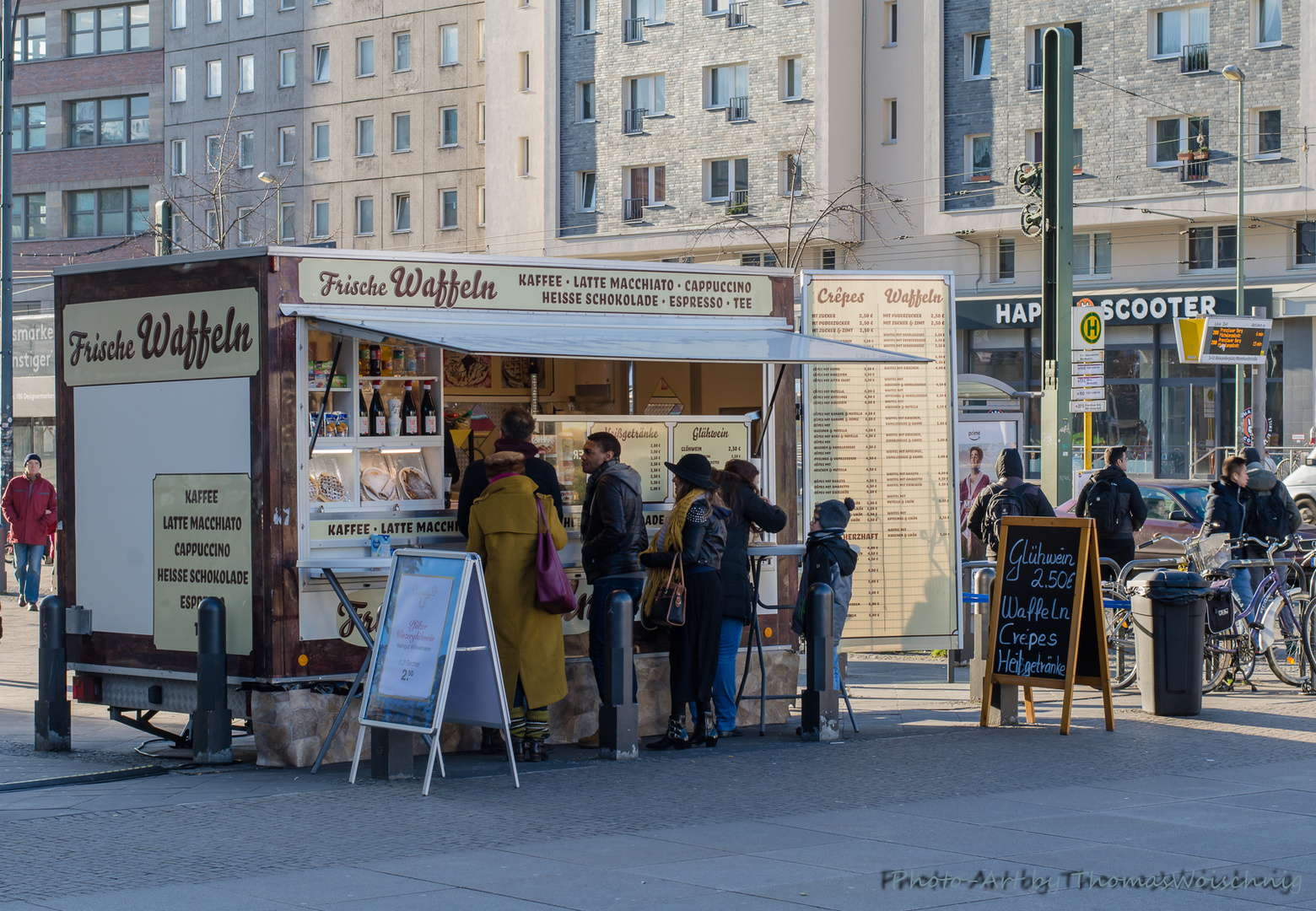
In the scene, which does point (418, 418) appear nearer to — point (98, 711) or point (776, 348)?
point (776, 348)

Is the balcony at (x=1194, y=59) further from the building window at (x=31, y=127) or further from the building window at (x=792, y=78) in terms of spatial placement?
the building window at (x=31, y=127)

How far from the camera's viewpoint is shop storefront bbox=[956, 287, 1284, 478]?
1602 inches

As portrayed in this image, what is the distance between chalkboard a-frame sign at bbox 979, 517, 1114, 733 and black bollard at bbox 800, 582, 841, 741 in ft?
3.78

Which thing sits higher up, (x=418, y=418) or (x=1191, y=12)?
(x=1191, y=12)

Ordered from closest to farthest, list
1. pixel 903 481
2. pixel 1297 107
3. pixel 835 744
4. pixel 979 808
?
pixel 979 808
pixel 835 744
pixel 903 481
pixel 1297 107

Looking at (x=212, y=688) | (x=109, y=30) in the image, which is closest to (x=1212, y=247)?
(x=212, y=688)

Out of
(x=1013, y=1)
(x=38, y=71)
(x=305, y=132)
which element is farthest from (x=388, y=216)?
(x=1013, y=1)

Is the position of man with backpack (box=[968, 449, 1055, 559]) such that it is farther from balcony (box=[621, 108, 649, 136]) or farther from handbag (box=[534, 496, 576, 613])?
balcony (box=[621, 108, 649, 136])

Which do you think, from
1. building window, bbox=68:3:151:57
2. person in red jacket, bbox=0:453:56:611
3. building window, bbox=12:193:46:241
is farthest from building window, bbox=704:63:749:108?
person in red jacket, bbox=0:453:56:611

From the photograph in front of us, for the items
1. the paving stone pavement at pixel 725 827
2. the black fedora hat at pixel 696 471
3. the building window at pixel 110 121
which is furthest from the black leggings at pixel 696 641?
the building window at pixel 110 121

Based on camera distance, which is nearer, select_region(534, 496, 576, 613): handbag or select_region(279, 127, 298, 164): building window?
select_region(534, 496, 576, 613): handbag

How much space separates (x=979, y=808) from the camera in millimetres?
8422

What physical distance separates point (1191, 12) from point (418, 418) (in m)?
34.6

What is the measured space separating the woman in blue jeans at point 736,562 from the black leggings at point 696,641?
6.0 inches
